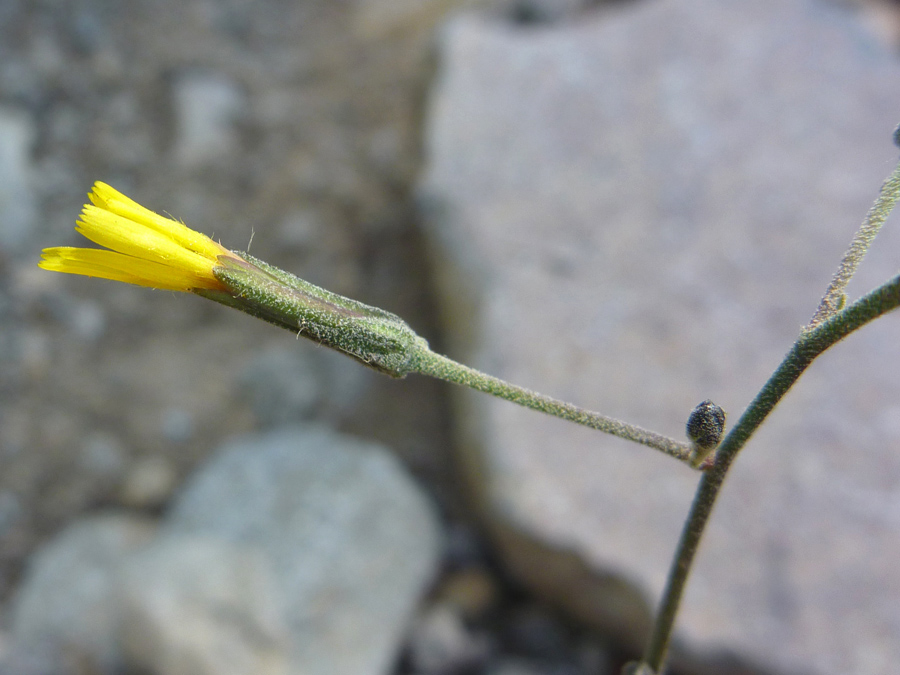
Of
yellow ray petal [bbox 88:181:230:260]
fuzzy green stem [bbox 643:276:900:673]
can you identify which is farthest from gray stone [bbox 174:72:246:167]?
fuzzy green stem [bbox 643:276:900:673]

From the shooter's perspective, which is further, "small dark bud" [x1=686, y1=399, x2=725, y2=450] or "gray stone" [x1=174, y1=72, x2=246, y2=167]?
"gray stone" [x1=174, y1=72, x2=246, y2=167]

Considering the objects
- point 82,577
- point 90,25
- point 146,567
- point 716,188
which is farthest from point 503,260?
point 90,25

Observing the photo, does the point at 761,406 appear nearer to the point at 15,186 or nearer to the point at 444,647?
the point at 444,647

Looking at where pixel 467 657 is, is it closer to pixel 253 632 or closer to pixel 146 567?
pixel 253 632

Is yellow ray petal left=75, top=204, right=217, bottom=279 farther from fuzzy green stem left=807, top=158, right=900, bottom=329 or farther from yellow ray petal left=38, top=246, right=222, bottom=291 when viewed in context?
fuzzy green stem left=807, top=158, right=900, bottom=329

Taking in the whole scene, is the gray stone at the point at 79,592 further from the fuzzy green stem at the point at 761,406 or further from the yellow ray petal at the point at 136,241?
the fuzzy green stem at the point at 761,406

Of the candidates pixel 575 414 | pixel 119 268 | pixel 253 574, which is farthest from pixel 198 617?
pixel 575 414

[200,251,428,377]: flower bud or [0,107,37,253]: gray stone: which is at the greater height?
[0,107,37,253]: gray stone
